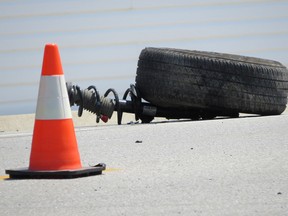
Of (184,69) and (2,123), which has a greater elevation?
(184,69)

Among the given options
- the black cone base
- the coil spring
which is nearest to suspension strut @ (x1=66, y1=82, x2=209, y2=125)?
the coil spring

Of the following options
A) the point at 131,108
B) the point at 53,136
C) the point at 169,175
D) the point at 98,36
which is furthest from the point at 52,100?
the point at 98,36

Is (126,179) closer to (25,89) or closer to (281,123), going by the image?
(281,123)

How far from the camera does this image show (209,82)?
9273 millimetres

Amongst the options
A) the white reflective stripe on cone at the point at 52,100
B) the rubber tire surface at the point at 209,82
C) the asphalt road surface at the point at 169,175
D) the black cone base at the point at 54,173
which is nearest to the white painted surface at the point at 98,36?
the rubber tire surface at the point at 209,82

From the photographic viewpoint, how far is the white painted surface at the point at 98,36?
11633 millimetres

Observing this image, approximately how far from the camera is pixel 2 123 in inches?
434

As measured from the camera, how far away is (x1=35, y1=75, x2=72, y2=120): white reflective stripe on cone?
6000 mm

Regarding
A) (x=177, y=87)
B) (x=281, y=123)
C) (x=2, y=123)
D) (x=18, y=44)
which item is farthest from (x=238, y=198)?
(x=18, y=44)

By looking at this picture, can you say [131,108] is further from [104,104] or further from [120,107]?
[104,104]

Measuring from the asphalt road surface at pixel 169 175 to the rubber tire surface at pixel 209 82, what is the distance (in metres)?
0.87

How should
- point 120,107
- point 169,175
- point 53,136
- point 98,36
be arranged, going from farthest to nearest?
point 98,36
point 120,107
point 53,136
point 169,175

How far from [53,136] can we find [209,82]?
357 centimetres

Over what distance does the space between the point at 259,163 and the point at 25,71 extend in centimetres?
596
